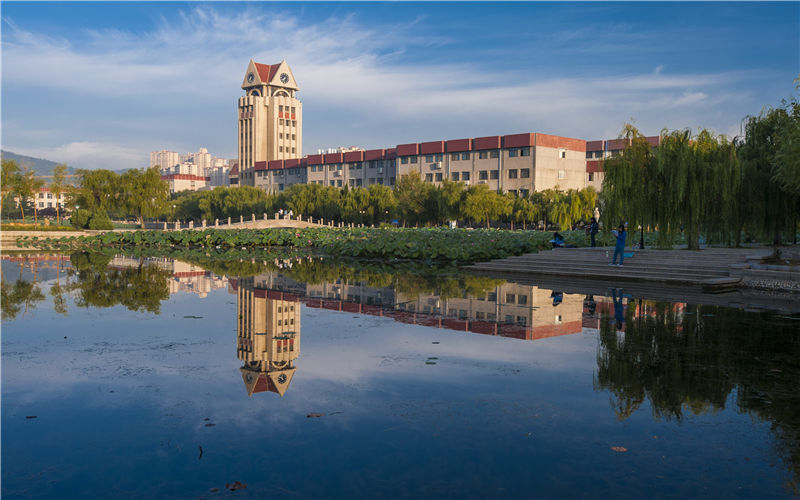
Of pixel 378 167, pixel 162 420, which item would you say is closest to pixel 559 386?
pixel 162 420

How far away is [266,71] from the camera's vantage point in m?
135

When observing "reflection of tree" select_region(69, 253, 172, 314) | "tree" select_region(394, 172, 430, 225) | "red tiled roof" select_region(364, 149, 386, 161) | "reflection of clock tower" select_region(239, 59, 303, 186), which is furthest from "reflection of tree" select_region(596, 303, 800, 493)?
"reflection of clock tower" select_region(239, 59, 303, 186)

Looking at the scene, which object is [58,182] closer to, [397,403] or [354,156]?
[354,156]

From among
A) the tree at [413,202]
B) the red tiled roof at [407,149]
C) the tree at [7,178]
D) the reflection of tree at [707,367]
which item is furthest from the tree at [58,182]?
the reflection of tree at [707,367]

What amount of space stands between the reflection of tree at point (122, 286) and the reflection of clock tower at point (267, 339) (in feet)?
6.63

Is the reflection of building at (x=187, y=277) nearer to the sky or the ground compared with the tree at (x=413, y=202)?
nearer to the ground

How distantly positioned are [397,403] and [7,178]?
54233 millimetres

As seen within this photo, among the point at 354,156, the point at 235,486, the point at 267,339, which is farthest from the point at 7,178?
the point at 235,486

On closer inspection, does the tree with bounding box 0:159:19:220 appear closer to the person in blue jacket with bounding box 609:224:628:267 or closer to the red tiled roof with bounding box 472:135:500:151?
the person in blue jacket with bounding box 609:224:628:267

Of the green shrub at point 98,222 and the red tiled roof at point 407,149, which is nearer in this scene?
the green shrub at point 98,222

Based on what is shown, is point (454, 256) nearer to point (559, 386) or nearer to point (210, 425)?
point (559, 386)

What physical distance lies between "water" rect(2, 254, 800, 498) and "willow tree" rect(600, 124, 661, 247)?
10.1 meters

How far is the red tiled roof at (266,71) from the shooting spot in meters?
134

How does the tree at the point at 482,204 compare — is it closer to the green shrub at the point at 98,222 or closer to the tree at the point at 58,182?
the green shrub at the point at 98,222
